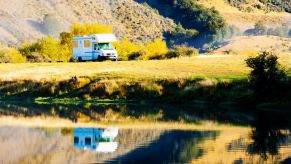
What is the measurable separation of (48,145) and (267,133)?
397 inches

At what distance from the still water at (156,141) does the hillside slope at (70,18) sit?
7528cm

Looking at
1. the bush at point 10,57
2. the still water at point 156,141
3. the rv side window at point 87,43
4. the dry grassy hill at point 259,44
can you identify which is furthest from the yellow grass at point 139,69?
the dry grassy hill at point 259,44

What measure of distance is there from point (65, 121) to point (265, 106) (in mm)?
13313

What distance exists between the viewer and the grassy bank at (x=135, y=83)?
51188 millimetres

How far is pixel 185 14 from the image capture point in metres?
171

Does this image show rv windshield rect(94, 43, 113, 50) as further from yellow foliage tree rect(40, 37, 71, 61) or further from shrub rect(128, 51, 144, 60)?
yellow foliage tree rect(40, 37, 71, 61)

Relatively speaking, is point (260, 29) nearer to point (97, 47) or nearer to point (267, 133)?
point (97, 47)

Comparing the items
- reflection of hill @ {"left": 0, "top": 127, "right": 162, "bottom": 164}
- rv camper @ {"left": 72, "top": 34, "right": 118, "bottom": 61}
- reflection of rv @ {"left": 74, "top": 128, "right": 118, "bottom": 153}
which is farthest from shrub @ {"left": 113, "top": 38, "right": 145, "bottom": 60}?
reflection of hill @ {"left": 0, "top": 127, "right": 162, "bottom": 164}

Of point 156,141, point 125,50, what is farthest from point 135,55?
point 156,141

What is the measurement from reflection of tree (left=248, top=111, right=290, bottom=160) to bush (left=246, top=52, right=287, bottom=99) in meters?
4.19

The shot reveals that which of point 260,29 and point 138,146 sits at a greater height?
point 260,29

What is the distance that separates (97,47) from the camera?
72.8 m

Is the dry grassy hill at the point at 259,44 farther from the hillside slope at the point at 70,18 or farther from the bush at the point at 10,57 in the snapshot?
the bush at the point at 10,57

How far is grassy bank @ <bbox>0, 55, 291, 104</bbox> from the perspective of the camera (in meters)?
51.2
